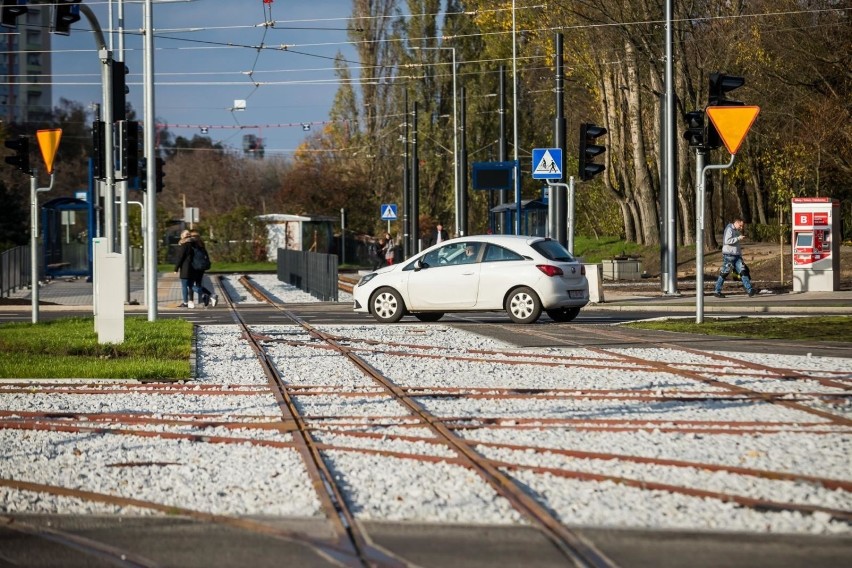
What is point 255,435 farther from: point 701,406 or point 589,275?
point 589,275

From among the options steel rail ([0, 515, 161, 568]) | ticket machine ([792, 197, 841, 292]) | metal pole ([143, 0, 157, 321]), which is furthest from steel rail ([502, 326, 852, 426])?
ticket machine ([792, 197, 841, 292])

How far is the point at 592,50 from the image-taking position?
48500 millimetres

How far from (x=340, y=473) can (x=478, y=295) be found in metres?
15.1

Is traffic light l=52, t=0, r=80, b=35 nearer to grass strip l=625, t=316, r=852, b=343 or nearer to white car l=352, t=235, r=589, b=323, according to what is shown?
white car l=352, t=235, r=589, b=323

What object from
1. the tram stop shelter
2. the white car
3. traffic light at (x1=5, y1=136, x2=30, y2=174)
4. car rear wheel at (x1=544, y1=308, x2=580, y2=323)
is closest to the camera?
the white car

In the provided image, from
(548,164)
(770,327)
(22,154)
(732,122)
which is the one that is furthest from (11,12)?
(548,164)

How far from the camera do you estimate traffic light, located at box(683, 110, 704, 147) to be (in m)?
22.4

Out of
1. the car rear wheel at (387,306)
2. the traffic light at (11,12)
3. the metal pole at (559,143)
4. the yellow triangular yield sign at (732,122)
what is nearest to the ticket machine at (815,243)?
the metal pole at (559,143)

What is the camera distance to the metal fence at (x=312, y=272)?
114ft

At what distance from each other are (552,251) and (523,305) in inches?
42.8

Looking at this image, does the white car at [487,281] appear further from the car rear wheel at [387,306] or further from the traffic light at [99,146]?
the traffic light at [99,146]

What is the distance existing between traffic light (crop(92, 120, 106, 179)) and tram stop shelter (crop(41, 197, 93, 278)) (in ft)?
79.0

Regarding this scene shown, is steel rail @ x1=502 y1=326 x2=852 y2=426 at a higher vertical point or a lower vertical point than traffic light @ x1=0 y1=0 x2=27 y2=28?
lower

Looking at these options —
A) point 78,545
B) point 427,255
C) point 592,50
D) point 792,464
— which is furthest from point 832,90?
point 78,545
